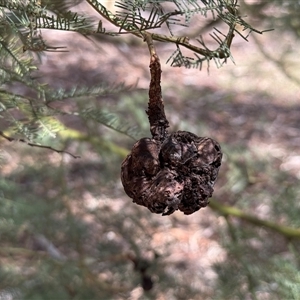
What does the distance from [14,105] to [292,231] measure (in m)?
0.59

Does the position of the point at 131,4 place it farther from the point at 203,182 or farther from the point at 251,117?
the point at 251,117

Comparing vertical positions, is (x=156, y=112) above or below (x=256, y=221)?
above

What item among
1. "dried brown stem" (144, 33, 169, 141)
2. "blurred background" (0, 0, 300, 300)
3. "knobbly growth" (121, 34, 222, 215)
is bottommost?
"blurred background" (0, 0, 300, 300)

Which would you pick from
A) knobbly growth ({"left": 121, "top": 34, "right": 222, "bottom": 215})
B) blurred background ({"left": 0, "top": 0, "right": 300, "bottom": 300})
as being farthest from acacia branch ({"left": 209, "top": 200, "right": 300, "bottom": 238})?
knobbly growth ({"left": 121, "top": 34, "right": 222, "bottom": 215})

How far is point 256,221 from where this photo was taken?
909mm

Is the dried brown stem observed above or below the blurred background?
above

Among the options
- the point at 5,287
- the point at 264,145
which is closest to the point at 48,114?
the point at 5,287

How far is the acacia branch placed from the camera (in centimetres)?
85

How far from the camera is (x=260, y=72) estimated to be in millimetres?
2143

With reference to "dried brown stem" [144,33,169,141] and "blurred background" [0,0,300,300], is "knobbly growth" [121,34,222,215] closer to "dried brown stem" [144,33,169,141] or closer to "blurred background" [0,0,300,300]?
"dried brown stem" [144,33,169,141]

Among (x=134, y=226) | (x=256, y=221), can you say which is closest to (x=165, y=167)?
(x=256, y=221)

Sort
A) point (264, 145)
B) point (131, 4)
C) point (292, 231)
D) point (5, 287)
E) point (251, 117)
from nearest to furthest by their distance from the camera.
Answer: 1. point (131, 4)
2. point (292, 231)
3. point (5, 287)
4. point (264, 145)
5. point (251, 117)

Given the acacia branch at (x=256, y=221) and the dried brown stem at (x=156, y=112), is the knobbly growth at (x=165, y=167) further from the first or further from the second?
the acacia branch at (x=256, y=221)

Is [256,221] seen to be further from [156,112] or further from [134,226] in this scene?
[156,112]
